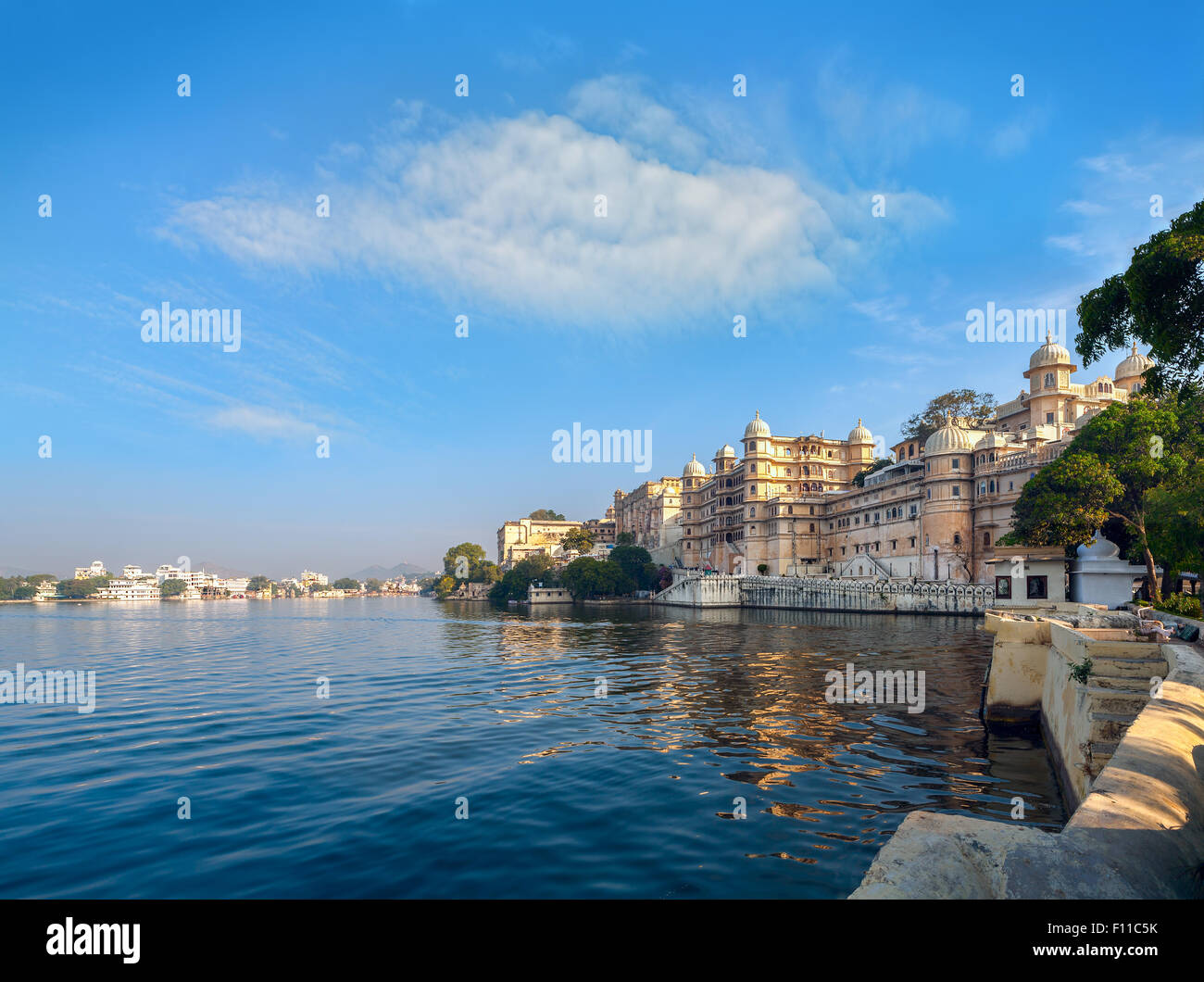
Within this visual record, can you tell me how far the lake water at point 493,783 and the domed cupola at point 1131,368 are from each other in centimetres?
6365

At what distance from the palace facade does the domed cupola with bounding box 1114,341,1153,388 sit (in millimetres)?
127

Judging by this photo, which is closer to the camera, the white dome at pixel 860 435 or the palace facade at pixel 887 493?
the palace facade at pixel 887 493

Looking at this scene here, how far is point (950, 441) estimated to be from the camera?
69.0 m

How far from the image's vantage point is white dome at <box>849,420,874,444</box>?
350ft

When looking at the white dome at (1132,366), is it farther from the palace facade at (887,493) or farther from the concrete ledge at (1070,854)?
the concrete ledge at (1070,854)

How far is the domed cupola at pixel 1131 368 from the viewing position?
7212 cm

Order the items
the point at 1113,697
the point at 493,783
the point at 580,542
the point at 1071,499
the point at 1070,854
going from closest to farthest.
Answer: the point at 1070,854 → the point at 1113,697 → the point at 493,783 → the point at 1071,499 → the point at 580,542

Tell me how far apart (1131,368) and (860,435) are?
37.6 metres

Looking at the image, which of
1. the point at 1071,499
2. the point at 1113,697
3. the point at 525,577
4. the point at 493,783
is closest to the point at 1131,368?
the point at 1071,499

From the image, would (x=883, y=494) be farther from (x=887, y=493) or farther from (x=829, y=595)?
(x=829, y=595)

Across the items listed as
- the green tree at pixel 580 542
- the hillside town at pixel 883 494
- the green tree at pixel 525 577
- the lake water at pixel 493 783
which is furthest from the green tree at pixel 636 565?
the lake water at pixel 493 783

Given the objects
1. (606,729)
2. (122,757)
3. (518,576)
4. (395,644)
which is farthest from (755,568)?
(122,757)

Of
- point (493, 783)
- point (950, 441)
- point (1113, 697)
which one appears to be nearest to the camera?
point (1113, 697)
